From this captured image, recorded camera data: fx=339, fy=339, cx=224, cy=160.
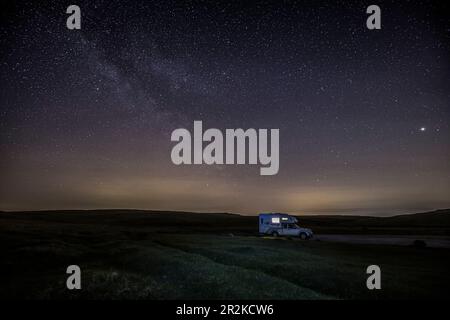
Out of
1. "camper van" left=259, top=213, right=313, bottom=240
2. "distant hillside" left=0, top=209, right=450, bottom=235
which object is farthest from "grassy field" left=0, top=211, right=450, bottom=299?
"distant hillside" left=0, top=209, right=450, bottom=235

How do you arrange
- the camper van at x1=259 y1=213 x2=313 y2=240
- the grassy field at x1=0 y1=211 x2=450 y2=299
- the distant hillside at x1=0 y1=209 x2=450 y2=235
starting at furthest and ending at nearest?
the distant hillside at x1=0 y1=209 x2=450 y2=235, the camper van at x1=259 y1=213 x2=313 y2=240, the grassy field at x1=0 y1=211 x2=450 y2=299

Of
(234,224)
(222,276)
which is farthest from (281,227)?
(234,224)

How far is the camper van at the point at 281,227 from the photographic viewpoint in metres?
40.4

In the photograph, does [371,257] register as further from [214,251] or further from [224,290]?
[224,290]

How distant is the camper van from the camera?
4044 centimetres

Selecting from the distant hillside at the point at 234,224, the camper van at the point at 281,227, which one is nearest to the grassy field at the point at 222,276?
the camper van at the point at 281,227

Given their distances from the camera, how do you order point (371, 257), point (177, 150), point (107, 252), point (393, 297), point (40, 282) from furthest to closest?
point (107, 252) < point (371, 257) < point (177, 150) < point (40, 282) < point (393, 297)

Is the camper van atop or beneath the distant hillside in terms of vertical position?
atop

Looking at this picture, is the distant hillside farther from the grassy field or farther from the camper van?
the grassy field

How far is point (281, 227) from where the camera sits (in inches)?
1649

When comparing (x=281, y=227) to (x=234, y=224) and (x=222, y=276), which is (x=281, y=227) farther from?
(x=234, y=224)
